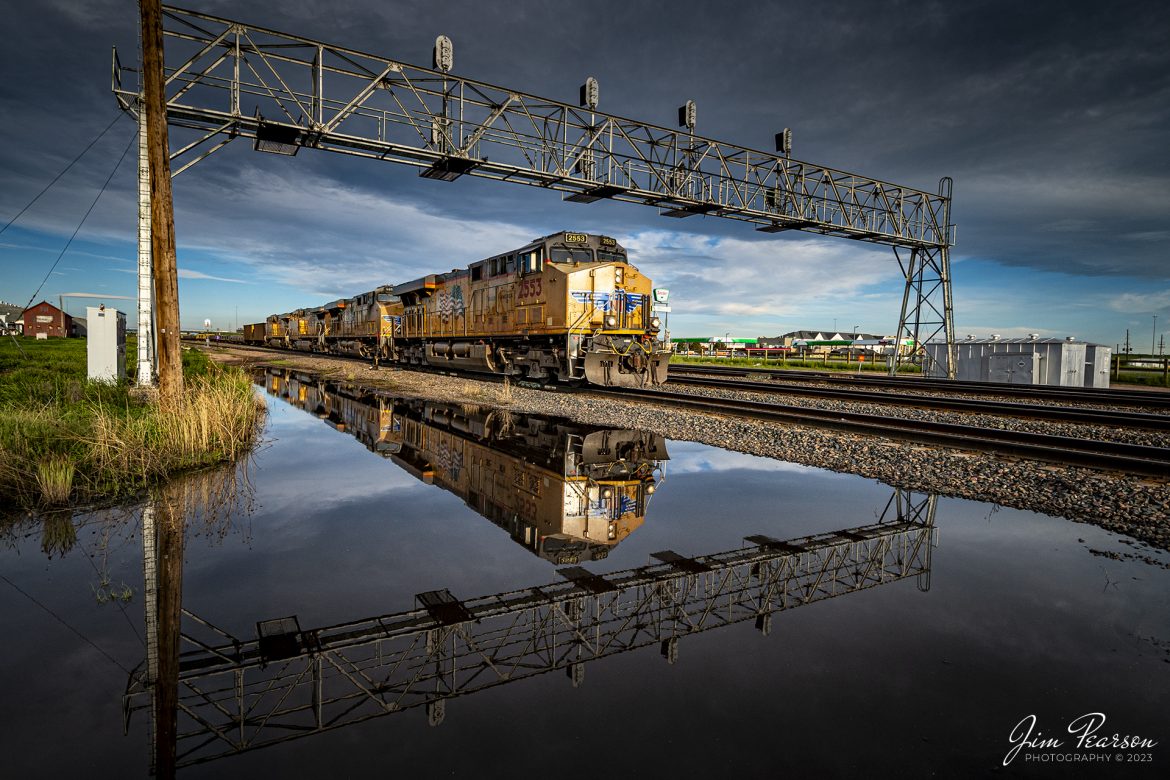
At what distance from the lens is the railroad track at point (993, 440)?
746 cm

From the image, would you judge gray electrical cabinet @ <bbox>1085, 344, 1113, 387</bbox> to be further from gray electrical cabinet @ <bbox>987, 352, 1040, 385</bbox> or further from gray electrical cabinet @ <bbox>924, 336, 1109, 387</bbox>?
gray electrical cabinet @ <bbox>987, 352, 1040, 385</bbox>

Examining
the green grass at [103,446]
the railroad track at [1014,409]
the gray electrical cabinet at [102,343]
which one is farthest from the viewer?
the gray electrical cabinet at [102,343]

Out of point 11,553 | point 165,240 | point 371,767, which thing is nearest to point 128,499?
point 11,553

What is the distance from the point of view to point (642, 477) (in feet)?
22.8

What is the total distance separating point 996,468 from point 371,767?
26.6 ft

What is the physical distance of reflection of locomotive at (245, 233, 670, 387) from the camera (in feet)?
51.6

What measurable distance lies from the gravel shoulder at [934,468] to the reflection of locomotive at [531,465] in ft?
4.52

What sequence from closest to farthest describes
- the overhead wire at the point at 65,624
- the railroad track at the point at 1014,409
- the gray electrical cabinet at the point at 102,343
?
1. the overhead wire at the point at 65,624
2. the railroad track at the point at 1014,409
3. the gray electrical cabinet at the point at 102,343

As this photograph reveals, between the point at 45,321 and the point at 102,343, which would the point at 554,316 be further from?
the point at 45,321

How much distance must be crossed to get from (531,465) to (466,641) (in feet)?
13.9

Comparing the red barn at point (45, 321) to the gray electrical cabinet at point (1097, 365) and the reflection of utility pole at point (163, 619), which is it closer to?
the reflection of utility pole at point (163, 619)

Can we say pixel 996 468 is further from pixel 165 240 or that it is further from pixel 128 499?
pixel 165 240

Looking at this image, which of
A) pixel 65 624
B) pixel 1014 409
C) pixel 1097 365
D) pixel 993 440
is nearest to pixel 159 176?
pixel 65 624

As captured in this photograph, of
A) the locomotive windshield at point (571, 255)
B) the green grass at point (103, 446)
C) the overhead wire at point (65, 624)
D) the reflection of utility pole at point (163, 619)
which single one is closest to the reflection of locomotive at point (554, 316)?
the locomotive windshield at point (571, 255)
